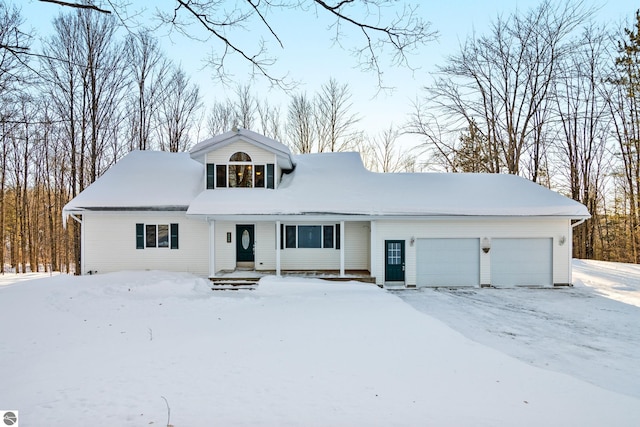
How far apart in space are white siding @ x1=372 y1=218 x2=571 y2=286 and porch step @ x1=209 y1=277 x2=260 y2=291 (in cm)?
507

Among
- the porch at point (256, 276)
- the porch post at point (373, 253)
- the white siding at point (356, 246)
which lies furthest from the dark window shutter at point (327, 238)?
the porch post at point (373, 253)

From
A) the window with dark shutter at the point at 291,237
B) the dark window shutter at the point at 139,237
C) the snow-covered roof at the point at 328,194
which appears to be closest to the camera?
the snow-covered roof at the point at 328,194

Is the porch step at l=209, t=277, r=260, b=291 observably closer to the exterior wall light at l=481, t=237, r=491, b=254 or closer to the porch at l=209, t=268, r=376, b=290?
the porch at l=209, t=268, r=376, b=290

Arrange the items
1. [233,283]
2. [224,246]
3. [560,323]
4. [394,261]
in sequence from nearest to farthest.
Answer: [560,323]
[233,283]
[394,261]
[224,246]

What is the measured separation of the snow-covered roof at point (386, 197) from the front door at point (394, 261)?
1353 mm

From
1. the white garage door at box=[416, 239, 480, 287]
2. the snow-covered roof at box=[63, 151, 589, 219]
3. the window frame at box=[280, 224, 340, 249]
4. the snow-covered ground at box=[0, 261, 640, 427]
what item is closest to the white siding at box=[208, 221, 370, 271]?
the window frame at box=[280, 224, 340, 249]

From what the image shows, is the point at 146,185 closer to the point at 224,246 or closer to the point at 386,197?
the point at 224,246

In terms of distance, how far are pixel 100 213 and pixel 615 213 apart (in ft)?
101

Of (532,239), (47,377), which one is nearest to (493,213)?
(532,239)

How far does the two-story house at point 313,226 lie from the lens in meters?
13.1

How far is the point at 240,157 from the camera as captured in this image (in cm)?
1400

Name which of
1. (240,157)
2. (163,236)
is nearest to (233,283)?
(163,236)

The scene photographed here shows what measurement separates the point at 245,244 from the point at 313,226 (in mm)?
3017

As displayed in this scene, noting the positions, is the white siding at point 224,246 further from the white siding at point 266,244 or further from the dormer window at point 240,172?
the dormer window at point 240,172
